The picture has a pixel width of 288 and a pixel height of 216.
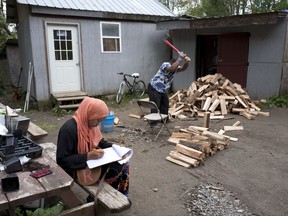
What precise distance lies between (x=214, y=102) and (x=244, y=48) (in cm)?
287

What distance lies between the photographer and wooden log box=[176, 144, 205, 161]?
15.5ft

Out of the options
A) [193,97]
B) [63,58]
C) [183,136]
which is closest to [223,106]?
[193,97]

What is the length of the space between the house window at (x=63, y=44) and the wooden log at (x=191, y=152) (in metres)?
6.45

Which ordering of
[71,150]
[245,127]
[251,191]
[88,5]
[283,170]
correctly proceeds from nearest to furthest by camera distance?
[71,150] → [251,191] → [283,170] → [245,127] → [88,5]

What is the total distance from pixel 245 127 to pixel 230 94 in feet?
6.35

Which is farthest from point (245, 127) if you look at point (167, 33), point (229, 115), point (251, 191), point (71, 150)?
point (167, 33)

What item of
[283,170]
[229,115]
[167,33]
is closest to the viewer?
[283,170]

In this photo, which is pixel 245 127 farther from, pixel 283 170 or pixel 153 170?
pixel 153 170

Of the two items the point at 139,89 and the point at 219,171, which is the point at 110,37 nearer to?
the point at 139,89

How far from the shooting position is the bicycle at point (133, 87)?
34.2ft

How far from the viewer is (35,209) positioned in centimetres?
→ 309

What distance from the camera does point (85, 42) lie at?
10.0 metres

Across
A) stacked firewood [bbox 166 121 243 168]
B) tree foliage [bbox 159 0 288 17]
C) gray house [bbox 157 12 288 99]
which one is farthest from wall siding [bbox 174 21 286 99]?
tree foliage [bbox 159 0 288 17]

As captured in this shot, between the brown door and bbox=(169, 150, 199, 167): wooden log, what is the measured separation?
244 inches
